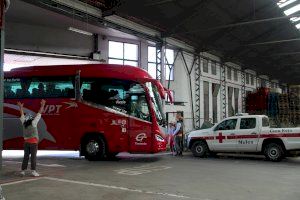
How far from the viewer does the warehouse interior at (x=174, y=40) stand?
20.2m

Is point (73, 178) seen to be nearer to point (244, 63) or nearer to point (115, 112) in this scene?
point (115, 112)

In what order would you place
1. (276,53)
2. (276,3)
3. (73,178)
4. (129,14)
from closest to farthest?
1. (73,178)
2. (129,14)
3. (276,3)
4. (276,53)

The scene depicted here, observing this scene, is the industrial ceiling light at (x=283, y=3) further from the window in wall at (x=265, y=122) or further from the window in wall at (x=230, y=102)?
the window in wall at (x=230, y=102)

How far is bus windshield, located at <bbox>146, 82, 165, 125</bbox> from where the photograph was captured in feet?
48.7

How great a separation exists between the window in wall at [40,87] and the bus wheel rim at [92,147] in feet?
6.74

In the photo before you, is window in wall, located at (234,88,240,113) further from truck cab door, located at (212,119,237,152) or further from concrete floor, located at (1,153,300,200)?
concrete floor, located at (1,153,300,200)

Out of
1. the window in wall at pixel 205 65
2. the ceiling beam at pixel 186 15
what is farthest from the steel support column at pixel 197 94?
the ceiling beam at pixel 186 15

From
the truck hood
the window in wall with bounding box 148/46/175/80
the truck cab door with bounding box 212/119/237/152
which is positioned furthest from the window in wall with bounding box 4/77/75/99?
the window in wall with bounding box 148/46/175/80

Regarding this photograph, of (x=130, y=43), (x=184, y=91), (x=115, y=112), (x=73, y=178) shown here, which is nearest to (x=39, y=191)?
(x=73, y=178)

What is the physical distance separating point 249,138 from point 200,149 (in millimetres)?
2410

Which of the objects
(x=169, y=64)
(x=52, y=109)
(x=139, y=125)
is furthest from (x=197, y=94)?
(x=52, y=109)

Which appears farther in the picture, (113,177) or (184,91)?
(184,91)

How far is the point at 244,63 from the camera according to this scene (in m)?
37.9

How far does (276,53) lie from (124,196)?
99.9 feet
